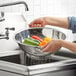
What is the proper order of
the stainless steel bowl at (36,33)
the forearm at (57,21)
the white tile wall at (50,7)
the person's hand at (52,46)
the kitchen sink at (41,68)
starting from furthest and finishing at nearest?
the white tile wall at (50,7), the forearm at (57,21), the stainless steel bowl at (36,33), the person's hand at (52,46), the kitchen sink at (41,68)

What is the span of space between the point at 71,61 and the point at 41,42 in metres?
0.18

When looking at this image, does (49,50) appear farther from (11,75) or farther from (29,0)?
(29,0)

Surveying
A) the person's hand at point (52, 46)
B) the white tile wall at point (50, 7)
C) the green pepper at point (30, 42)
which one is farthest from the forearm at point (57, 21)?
the white tile wall at point (50, 7)

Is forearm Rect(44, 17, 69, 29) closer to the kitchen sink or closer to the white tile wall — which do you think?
the kitchen sink

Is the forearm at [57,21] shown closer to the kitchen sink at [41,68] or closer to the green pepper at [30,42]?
the green pepper at [30,42]

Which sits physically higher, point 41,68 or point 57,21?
point 57,21

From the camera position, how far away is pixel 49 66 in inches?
33.6

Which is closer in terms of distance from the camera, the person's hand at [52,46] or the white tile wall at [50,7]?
the person's hand at [52,46]

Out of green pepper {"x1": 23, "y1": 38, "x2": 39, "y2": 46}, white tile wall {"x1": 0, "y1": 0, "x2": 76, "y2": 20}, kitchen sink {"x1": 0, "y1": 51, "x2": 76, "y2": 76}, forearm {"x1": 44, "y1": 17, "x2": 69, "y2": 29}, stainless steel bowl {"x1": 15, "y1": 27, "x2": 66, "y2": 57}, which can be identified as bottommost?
kitchen sink {"x1": 0, "y1": 51, "x2": 76, "y2": 76}

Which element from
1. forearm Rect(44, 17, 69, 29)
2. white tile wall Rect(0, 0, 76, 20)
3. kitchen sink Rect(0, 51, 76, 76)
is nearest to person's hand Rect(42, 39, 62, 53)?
kitchen sink Rect(0, 51, 76, 76)

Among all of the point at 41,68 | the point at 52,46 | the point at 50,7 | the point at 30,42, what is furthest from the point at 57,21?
the point at 50,7

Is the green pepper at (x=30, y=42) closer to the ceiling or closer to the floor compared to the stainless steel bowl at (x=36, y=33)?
closer to the floor

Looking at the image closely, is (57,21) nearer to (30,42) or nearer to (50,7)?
(30,42)

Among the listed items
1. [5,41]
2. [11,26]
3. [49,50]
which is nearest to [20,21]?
[11,26]
